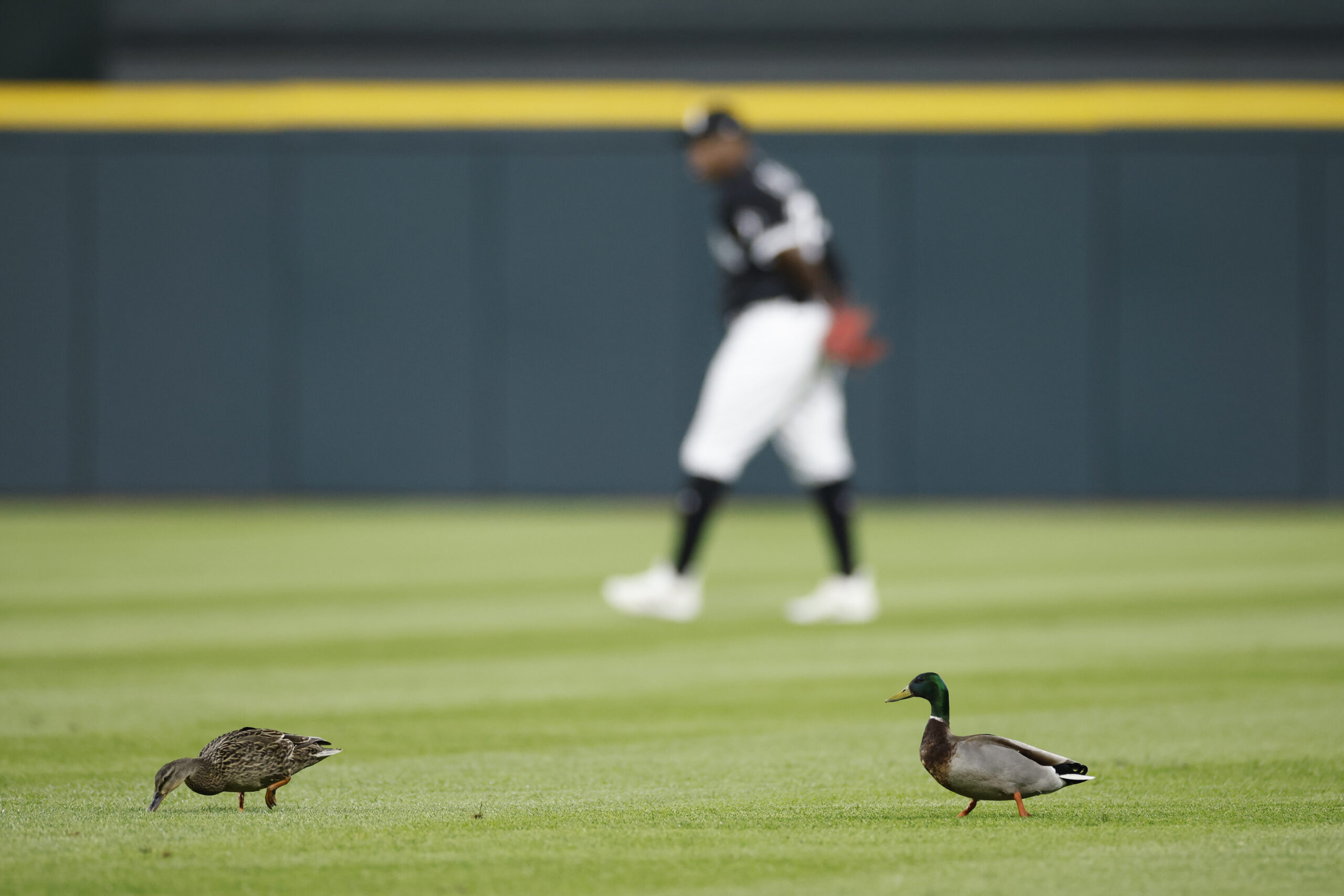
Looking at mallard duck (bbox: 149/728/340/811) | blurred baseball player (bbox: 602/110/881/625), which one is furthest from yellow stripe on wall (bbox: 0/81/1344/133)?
mallard duck (bbox: 149/728/340/811)

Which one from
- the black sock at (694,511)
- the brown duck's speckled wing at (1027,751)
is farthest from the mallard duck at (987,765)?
the black sock at (694,511)

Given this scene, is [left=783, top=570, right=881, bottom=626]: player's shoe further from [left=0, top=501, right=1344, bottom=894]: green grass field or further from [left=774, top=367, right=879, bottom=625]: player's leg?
[left=0, top=501, right=1344, bottom=894]: green grass field

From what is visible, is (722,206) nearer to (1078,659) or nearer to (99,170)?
(1078,659)

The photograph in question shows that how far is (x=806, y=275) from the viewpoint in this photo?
8.14 metres

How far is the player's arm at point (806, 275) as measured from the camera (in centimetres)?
811

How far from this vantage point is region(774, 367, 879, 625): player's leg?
8.13 m

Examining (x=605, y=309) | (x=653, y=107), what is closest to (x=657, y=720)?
(x=605, y=309)

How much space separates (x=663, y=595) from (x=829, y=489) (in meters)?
0.94

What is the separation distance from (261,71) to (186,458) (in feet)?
12.5

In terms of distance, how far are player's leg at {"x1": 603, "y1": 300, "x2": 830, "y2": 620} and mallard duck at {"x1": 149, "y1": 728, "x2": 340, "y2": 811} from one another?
426 centimetres

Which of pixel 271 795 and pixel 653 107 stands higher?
pixel 653 107

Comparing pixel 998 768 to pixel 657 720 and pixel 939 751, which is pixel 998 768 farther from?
pixel 657 720

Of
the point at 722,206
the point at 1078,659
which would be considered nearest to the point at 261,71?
the point at 722,206

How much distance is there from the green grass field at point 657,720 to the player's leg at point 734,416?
0.79 feet
